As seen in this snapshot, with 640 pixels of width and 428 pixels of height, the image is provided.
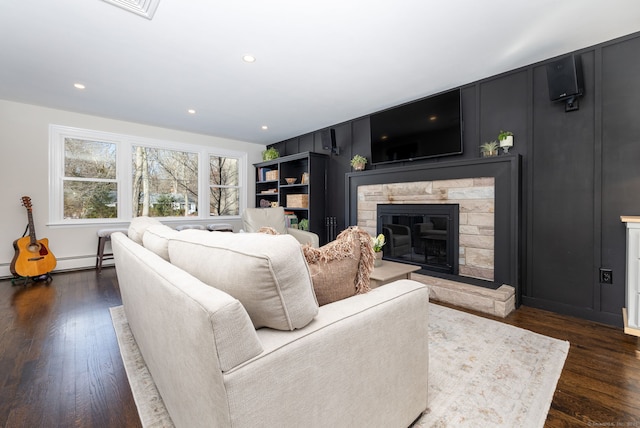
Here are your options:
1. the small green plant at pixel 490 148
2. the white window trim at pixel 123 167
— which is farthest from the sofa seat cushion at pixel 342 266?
the white window trim at pixel 123 167

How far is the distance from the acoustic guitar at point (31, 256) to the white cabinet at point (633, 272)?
19.5ft

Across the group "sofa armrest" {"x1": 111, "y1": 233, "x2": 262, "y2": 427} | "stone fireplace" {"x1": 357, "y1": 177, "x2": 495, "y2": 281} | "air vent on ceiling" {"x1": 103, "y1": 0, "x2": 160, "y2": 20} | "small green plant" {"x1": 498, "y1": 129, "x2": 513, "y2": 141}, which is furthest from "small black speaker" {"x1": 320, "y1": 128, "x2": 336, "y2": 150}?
"sofa armrest" {"x1": 111, "y1": 233, "x2": 262, "y2": 427}

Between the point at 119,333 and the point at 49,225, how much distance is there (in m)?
3.01

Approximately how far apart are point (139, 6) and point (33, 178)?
11.3ft

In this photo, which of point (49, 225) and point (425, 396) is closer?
point (425, 396)

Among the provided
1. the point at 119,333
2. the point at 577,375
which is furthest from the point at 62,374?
the point at 577,375

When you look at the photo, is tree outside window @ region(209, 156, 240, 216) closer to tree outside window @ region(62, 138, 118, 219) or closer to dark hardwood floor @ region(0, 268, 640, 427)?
tree outside window @ region(62, 138, 118, 219)

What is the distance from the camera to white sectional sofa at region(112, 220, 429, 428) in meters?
0.69

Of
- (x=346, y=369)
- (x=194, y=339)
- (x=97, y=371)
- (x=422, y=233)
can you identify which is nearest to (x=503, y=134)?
(x=422, y=233)

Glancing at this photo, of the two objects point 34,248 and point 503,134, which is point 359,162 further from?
point 34,248

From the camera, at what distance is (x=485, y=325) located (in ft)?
7.44

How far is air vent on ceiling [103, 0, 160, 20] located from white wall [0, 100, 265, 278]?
3124 millimetres

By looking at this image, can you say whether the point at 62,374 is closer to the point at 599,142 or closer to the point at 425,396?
the point at 425,396

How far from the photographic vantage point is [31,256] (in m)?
3.48
